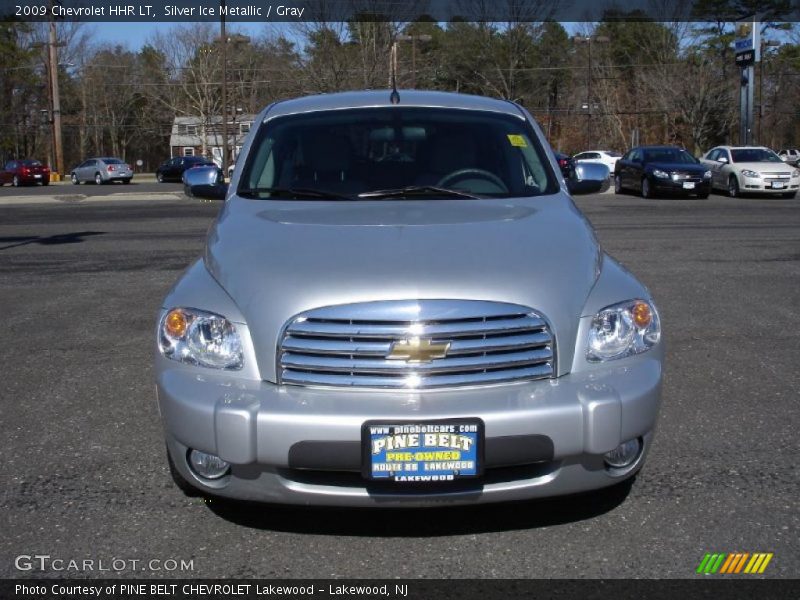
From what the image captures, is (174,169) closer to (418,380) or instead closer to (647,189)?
(647,189)

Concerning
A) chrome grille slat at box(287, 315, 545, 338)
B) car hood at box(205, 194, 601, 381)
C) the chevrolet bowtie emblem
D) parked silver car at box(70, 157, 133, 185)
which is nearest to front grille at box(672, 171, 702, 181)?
car hood at box(205, 194, 601, 381)

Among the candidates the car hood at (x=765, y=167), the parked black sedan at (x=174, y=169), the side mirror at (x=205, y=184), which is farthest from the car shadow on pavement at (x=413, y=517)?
the parked black sedan at (x=174, y=169)

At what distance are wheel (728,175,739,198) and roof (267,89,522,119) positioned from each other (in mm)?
20779

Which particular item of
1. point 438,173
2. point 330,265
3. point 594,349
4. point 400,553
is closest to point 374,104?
point 438,173

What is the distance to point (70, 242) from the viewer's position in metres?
14.4

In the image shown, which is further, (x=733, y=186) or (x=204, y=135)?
(x=204, y=135)

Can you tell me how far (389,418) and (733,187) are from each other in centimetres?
2375

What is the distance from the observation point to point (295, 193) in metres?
4.66

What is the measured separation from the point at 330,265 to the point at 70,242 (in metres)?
12.0

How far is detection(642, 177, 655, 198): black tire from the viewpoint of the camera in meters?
24.1

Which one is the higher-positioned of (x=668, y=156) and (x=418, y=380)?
(x=668, y=156)

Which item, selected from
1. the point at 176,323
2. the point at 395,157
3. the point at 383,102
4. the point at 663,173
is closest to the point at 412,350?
the point at 176,323

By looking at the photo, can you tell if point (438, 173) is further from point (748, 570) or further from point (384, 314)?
point (748, 570)
